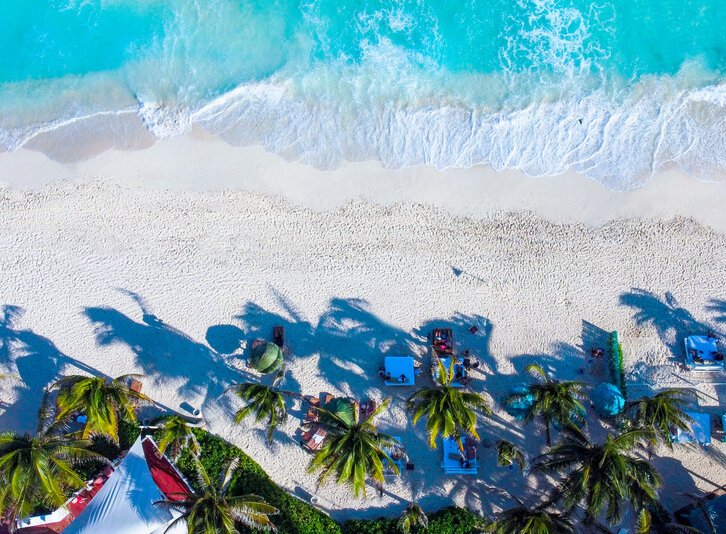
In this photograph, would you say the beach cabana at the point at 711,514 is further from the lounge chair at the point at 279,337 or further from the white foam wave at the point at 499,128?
the lounge chair at the point at 279,337

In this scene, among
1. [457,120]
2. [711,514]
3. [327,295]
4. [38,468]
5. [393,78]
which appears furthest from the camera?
[393,78]

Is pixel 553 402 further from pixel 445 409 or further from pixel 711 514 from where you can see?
pixel 711 514

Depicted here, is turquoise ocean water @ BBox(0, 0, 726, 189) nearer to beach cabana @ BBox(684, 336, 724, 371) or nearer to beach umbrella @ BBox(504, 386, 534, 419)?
beach cabana @ BBox(684, 336, 724, 371)

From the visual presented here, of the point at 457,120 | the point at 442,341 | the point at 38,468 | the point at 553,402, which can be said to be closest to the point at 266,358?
the point at 442,341

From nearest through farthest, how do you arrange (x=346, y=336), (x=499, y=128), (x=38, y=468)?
1. (x=38, y=468)
2. (x=346, y=336)
3. (x=499, y=128)

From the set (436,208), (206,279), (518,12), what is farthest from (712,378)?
(206,279)

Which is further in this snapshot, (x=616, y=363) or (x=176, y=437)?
(x=616, y=363)
